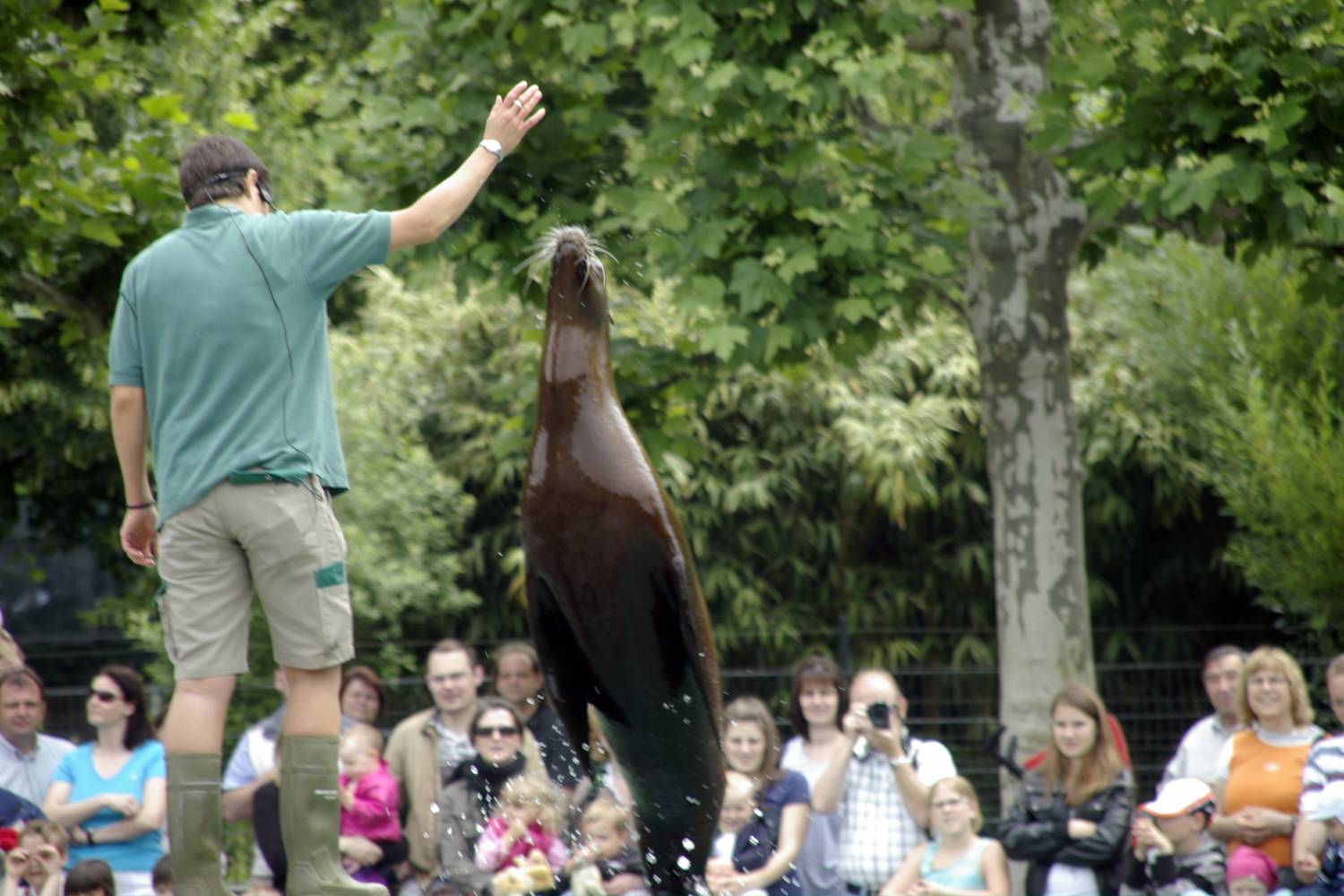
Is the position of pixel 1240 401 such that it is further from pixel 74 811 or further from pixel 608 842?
pixel 74 811

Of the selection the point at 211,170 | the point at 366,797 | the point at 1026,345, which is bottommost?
the point at 366,797

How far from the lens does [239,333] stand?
3.97 m

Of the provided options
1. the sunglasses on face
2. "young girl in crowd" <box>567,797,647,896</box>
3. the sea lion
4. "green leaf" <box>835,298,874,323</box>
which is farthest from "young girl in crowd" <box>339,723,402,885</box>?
the sea lion

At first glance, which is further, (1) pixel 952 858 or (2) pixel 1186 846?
(1) pixel 952 858

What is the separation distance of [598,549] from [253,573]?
2.91ft

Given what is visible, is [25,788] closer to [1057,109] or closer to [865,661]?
[1057,109]

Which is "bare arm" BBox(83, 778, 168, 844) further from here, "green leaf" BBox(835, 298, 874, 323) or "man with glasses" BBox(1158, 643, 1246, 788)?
"man with glasses" BBox(1158, 643, 1246, 788)

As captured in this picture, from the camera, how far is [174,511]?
4.05 metres

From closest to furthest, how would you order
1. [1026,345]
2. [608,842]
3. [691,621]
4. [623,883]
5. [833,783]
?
[691,621], [623,883], [608,842], [833,783], [1026,345]

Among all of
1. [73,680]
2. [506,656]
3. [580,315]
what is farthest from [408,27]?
[73,680]

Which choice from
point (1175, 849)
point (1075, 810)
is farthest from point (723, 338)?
point (1175, 849)

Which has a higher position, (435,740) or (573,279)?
(573,279)

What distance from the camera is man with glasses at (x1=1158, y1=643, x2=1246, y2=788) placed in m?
7.61

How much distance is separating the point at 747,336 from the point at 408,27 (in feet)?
7.68
